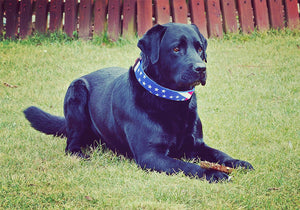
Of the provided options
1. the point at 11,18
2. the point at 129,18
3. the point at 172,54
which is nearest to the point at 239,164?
the point at 172,54

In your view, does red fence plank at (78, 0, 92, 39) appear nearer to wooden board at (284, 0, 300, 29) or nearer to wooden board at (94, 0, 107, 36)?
wooden board at (94, 0, 107, 36)

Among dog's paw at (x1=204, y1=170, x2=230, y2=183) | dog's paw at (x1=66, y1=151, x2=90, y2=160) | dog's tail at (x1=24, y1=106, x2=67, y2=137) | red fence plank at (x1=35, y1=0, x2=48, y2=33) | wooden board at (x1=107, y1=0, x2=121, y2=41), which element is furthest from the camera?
red fence plank at (x1=35, y1=0, x2=48, y2=33)

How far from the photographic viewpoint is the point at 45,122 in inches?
187

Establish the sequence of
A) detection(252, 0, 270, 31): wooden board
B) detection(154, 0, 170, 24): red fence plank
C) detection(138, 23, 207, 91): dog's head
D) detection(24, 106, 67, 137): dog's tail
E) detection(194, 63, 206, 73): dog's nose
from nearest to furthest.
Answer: detection(194, 63, 206, 73): dog's nose, detection(138, 23, 207, 91): dog's head, detection(24, 106, 67, 137): dog's tail, detection(154, 0, 170, 24): red fence plank, detection(252, 0, 270, 31): wooden board

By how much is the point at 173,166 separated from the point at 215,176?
14.7 inches

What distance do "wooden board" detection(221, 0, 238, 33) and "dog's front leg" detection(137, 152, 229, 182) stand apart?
5483 millimetres

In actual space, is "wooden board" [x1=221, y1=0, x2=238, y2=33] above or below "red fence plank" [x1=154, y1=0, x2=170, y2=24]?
below

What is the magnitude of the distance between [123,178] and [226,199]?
0.90 m

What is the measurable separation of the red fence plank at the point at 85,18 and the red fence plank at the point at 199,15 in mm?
2117

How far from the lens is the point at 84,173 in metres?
3.58

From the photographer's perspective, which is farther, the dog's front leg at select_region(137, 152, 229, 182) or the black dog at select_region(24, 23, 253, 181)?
the black dog at select_region(24, 23, 253, 181)

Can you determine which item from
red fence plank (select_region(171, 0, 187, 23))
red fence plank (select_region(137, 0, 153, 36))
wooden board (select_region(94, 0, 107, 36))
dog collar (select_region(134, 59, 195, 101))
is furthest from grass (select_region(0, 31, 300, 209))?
red fence plank (select_region(171, 0, 187, 23))

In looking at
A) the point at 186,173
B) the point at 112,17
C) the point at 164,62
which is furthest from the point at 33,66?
the point at 186,173

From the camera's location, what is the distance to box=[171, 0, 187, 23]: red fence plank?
8.34m
